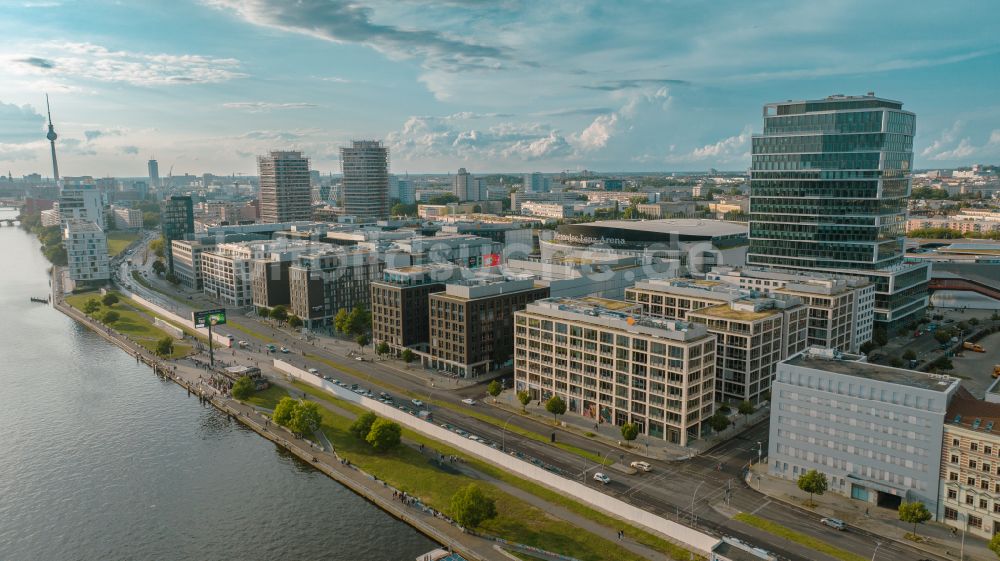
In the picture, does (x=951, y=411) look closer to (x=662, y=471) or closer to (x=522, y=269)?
(x=662, y=471)

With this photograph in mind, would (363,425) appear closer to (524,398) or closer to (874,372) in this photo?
Answer: (524,398)

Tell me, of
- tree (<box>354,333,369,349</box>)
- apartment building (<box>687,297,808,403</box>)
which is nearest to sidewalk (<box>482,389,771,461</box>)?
apartment building (<box>687,297,808,403</box>)

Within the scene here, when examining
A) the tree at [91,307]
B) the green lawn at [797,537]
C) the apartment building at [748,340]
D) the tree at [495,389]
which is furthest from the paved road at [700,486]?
the tree at [91,307]

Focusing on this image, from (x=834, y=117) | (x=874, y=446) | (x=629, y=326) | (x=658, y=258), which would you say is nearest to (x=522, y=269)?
(x=658, y=258)

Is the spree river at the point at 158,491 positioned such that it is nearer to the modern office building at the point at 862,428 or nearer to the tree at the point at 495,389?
the tree at the point at 495,389

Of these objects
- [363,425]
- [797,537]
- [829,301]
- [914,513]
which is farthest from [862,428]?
[363,425]
